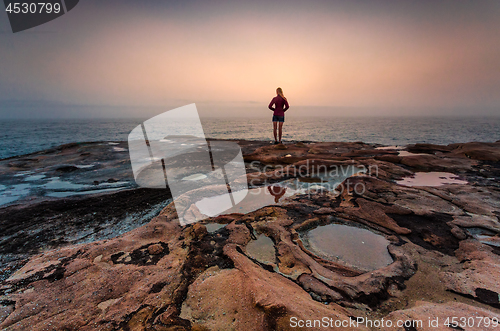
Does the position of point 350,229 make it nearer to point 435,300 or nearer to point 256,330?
point 435,300

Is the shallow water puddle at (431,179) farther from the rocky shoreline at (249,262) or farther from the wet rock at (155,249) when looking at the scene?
the wet rock at (155,249)

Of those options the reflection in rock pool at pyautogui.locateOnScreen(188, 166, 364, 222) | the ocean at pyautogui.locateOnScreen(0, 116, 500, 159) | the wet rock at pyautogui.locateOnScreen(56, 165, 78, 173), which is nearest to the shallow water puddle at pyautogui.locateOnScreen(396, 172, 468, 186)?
the reflection in rock pool at pyautogui.locateOnScreen(188, 166, 364, 222)

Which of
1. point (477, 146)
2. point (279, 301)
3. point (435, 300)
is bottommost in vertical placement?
point (435, 300)

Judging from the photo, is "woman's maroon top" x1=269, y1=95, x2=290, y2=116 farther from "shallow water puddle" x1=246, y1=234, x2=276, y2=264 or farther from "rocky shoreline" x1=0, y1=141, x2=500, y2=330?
"shallow water puddle" x1=246, y1=234, x2=276, y2=264

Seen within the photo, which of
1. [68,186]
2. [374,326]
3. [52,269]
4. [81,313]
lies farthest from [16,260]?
[374,326]

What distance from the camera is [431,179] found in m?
5.28

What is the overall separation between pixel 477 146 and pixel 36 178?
1637 cm

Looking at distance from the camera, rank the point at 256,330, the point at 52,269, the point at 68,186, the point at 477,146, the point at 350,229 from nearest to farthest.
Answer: the point at 256,330 → the point at 52,269 → the point at 350,229 → the point at 68,186 → the point at 477,146

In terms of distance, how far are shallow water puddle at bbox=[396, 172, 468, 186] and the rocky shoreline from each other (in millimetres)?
304

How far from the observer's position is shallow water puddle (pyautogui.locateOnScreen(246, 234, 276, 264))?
2.47 metres

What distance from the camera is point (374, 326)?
5.28 ft

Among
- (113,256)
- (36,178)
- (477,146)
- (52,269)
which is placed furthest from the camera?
(477,146)

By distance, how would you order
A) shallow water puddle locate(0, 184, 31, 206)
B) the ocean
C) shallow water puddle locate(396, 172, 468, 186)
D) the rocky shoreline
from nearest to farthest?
1. the rocky shoreline
2. shallow water puddle locate(0, 184, 31, 206)
3. shallow water puddle locate(396, 172, 468, 186)
4. the ocean

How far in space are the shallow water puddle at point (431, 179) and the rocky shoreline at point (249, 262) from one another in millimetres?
304
